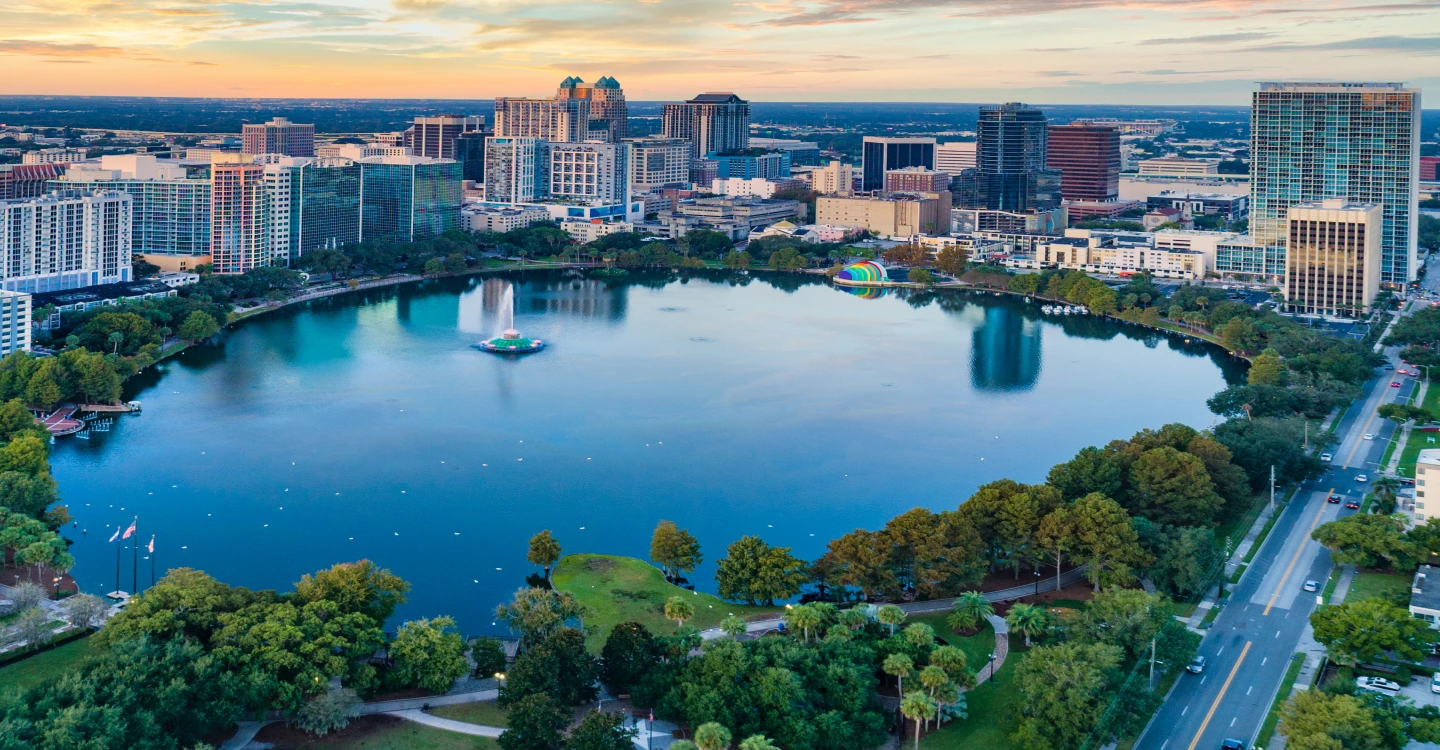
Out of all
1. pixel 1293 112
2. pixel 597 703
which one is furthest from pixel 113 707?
pixel 1293 112

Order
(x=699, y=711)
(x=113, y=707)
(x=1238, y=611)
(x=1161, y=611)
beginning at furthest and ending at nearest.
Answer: (x=1238, y=611) < (x=1161, y=611) < (x=699, y=711) < (x=113, y=707)

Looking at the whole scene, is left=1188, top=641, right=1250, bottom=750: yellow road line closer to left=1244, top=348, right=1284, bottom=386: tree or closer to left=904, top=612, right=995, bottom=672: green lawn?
left=904, top=612, right=995, bottom=672: green lawn

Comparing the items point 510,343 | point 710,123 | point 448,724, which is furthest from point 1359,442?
point 710,123

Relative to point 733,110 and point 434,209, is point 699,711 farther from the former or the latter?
point 733,110

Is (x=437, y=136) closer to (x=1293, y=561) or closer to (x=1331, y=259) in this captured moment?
(x=1331, y=259)

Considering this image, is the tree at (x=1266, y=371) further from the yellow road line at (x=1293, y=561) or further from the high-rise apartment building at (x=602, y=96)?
the high-rise apartment building at (x=602, y=96)

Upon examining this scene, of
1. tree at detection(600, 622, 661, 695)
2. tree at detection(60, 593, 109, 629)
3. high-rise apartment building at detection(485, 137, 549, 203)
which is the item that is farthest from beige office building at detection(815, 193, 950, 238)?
tree at detection(60, 593, 109, 629)

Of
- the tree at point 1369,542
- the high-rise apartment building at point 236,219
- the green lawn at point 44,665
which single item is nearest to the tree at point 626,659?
the green lawn at point 44,665
